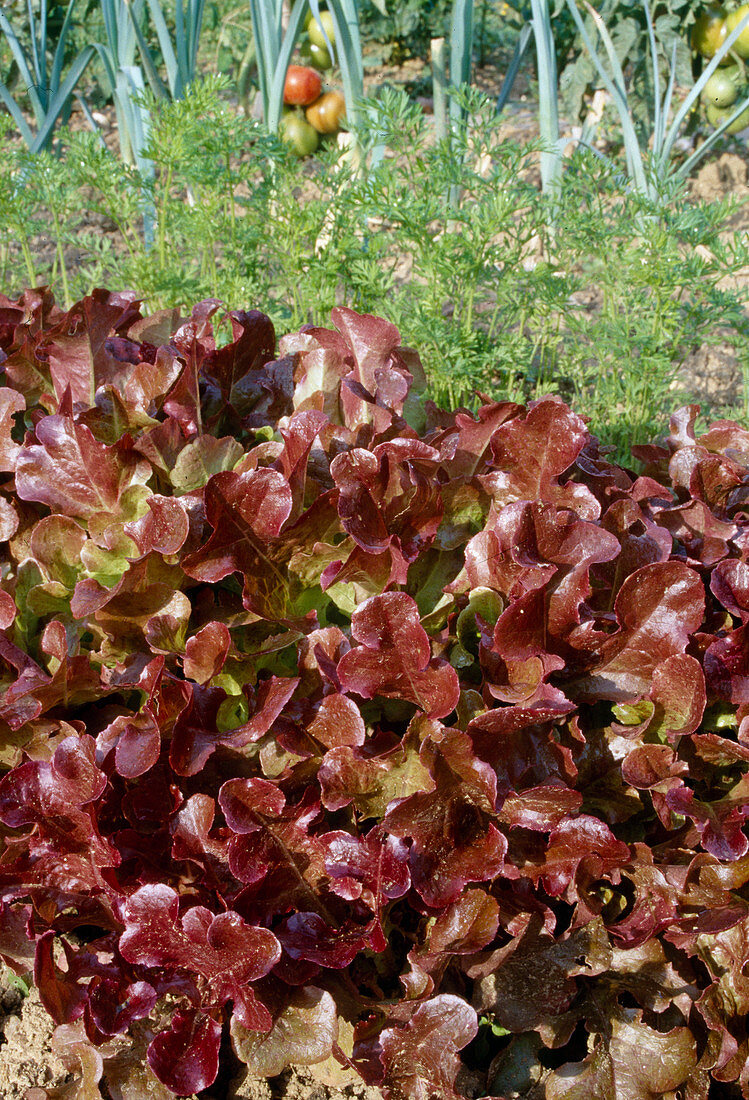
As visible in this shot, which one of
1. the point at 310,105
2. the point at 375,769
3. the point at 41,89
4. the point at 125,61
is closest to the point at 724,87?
the point at 310,105

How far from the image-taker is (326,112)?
268 inches

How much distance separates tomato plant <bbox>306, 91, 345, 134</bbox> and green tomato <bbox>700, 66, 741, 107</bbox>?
2602mm

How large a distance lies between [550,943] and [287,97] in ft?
22.1

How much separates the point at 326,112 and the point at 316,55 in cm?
93

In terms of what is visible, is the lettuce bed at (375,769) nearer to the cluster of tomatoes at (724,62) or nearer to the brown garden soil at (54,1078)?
the brown garden soil at (54,1078)

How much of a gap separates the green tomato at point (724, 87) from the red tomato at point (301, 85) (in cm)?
278

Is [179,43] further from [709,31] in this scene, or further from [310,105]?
[709,31]

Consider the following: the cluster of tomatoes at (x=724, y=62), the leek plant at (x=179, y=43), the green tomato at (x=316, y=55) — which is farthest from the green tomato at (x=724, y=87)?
the leek plant at (x=179, y=43)

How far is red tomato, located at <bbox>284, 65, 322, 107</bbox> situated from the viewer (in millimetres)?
6711

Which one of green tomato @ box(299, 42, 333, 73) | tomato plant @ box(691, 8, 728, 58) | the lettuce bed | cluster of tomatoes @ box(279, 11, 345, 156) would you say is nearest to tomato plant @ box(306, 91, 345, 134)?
cluster of tomatoes @ box(279, 11, 345, 156)

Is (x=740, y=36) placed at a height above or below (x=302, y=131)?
above

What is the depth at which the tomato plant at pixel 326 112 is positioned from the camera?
6789mm

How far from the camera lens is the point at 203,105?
8.80ft

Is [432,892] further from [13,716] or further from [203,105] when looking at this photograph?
[203,105]
